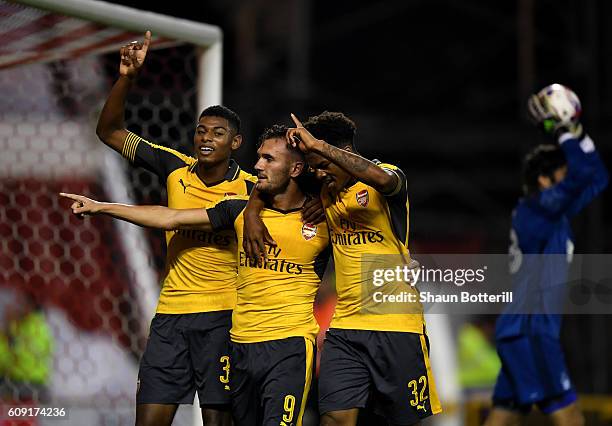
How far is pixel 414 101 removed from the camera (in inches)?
598

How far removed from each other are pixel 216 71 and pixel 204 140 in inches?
52.6

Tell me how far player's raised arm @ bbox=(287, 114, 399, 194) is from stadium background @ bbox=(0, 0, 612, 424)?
2.83 metres

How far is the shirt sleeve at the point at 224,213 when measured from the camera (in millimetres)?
5297

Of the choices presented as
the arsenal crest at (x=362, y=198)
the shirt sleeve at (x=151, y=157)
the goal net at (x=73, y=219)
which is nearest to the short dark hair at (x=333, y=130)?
the arsenal crest at (x=362, y=198)

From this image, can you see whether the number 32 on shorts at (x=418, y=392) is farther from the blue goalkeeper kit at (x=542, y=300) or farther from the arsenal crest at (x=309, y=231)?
the blue goalkeeper kit at (x=542, y=300)

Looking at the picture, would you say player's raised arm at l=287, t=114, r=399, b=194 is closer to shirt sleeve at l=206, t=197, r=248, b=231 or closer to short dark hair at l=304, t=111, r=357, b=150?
short dark hair at l=304, t=111, r=357, b=150

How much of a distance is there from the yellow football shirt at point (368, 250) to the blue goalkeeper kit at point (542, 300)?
1550 millimetres

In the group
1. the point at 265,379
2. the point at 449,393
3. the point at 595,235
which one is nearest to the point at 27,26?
the point at 265,379

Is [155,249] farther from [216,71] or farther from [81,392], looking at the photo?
[216,71]

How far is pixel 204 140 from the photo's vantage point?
5.47m

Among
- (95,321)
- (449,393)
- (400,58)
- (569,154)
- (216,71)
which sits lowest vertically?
(449,393)

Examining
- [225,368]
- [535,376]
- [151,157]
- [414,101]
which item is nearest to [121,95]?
[151,157]

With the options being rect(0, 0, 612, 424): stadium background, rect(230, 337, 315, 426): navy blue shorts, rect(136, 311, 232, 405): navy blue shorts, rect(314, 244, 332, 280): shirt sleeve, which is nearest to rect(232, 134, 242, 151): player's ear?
rect(314, 244, 332, 280): shirt sleeve

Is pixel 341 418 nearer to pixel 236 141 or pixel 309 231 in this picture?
pixel 309 231
